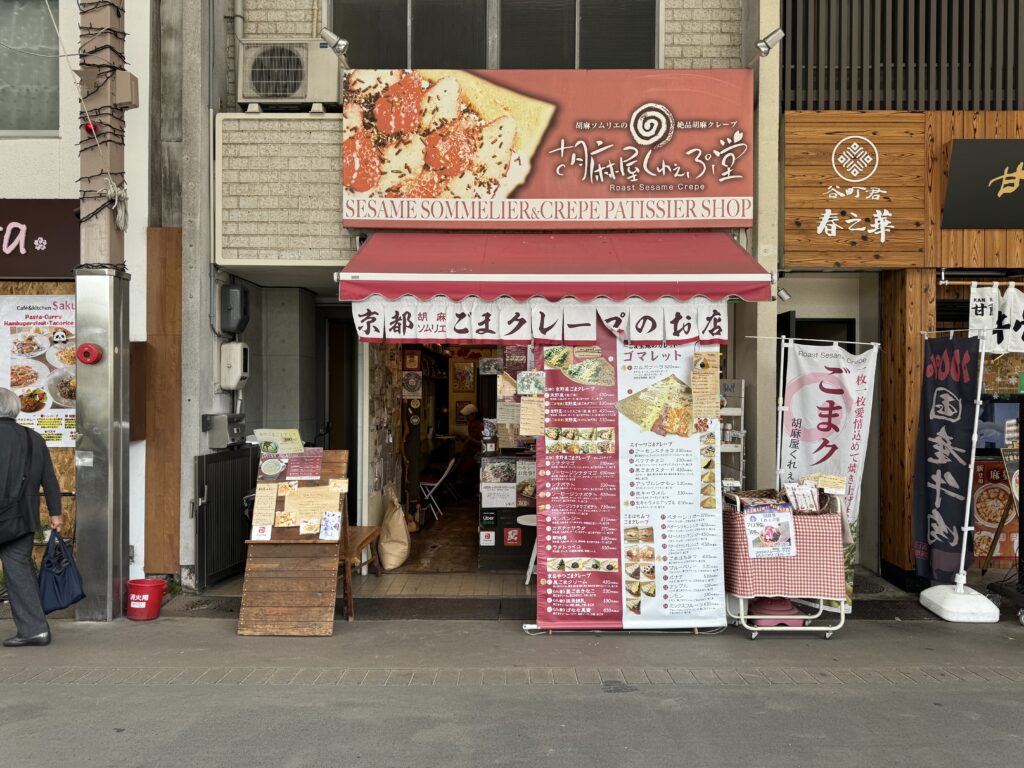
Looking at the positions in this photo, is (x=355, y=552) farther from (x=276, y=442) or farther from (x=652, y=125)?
(x=652, y=125)

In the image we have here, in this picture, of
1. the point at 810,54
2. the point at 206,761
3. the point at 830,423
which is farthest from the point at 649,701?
the point at 810,54

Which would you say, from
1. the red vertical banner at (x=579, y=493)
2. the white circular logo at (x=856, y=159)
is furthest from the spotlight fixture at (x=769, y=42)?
the red vertical banner at (x=579, y=493)

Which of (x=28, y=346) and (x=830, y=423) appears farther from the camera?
(x=28, y=346)

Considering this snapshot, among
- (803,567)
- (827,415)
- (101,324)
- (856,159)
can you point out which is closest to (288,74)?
(101,324)

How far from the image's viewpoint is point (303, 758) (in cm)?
430

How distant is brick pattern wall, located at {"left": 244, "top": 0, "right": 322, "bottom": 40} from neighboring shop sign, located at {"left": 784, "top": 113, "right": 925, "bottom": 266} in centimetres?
498

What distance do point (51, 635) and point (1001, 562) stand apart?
370 inches

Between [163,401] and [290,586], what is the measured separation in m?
2.46

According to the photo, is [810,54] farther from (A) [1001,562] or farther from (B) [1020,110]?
(A) [1001,562]

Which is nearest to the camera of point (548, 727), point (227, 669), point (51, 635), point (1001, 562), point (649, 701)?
point (548, 727)

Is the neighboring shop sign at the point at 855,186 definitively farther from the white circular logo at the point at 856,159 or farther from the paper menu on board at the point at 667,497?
the paper menu on board at the point at 667,497

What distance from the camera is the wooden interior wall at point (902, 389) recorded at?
25.4 ft

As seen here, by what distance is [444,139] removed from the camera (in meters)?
7.55

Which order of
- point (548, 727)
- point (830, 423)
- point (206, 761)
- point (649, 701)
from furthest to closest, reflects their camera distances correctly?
point (830, 423) < point (649, 701) < point (548, 727) < point (206, 761)
